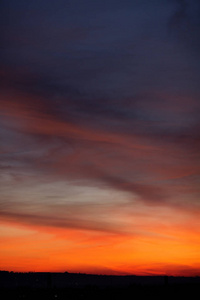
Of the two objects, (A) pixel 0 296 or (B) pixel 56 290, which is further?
(B) pixel 56 290

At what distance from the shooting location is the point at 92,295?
3941 cm

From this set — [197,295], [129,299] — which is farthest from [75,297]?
[197,295]

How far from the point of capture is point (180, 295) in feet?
127

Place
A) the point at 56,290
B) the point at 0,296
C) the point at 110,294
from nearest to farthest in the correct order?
the point at 0,296 → the point at 110,294 → the point at 56,290

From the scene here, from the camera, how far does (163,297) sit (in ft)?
129

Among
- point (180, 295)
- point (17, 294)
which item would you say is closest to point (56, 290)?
point (17, 294)

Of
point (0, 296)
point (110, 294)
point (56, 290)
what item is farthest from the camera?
point (56, 290)

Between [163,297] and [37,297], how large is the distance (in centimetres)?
1187

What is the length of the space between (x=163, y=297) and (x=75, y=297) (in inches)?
330

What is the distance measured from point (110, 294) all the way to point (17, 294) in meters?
8.84

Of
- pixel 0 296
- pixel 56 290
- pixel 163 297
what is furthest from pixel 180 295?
pixel 0 296

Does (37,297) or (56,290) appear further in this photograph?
(56,290)

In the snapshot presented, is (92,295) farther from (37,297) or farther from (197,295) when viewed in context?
(197,295)

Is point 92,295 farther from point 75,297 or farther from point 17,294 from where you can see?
point 17,294
